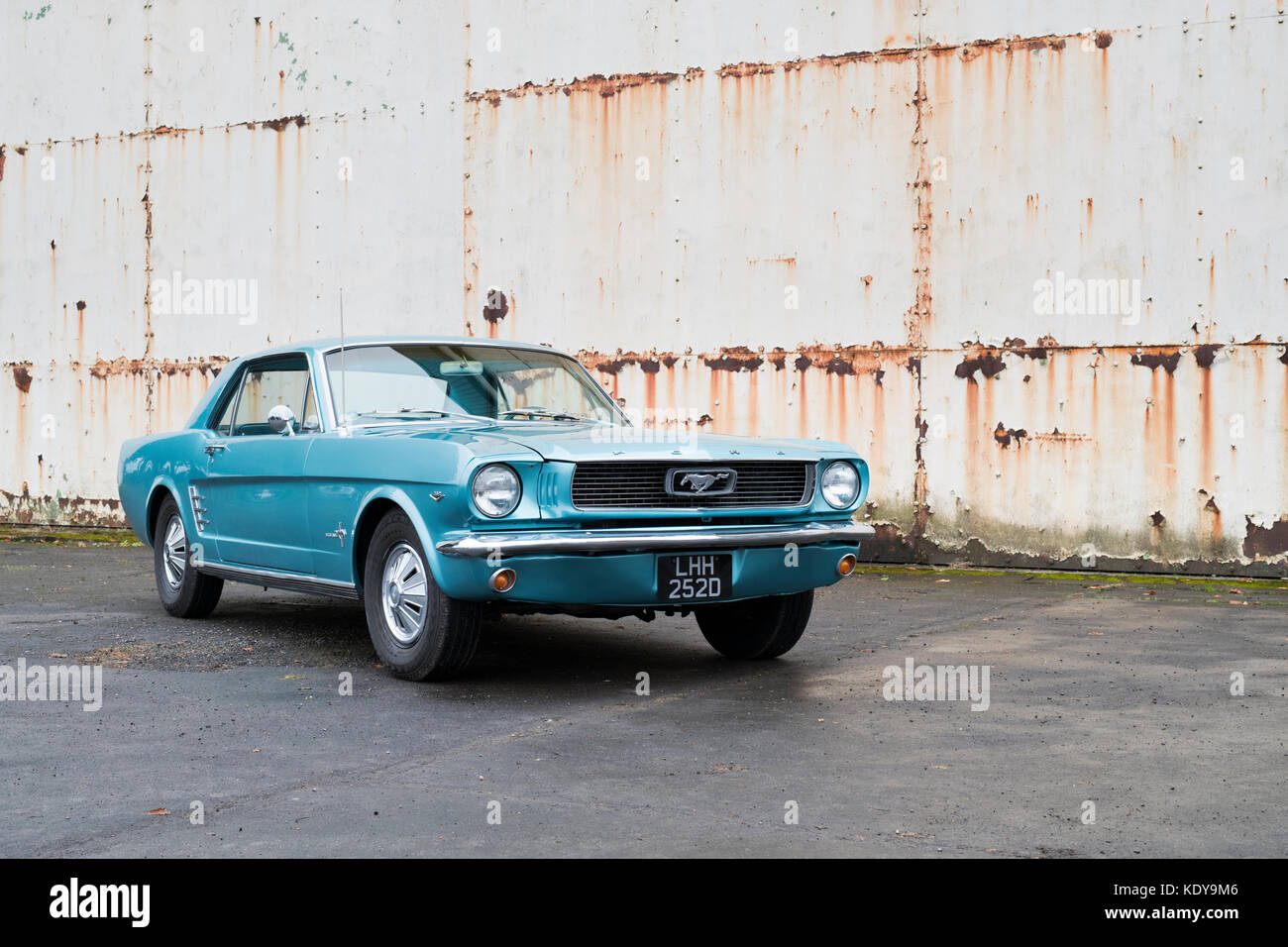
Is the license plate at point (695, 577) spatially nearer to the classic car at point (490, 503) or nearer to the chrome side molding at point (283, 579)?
the classic car at point (490, 503)

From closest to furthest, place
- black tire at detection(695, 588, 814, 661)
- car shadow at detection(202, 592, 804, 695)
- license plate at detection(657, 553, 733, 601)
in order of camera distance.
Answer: license plate at detection(657, 553, 733, 601), car shadow at detection(202, 592, 804, 695), black tire at detection(695, 588, 814, 661)

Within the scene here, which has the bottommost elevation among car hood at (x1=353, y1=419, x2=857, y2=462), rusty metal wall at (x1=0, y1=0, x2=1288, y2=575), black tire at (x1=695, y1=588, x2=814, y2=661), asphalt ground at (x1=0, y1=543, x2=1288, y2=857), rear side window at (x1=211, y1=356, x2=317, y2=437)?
asphalt ground at (x1=0, y1=543, x2=1288, y2=857)

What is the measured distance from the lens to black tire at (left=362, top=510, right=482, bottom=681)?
5.38m

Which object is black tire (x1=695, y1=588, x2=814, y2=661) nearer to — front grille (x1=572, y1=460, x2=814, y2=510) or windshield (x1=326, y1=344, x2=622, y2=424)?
front grille (x1=572, y1=460, x2=814, y2=510)

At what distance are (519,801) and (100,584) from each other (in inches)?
243

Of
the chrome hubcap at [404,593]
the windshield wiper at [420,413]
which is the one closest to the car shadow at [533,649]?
the chrome hubcap at [404,593]

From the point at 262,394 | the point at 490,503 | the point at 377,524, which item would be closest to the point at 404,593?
the point at 377,524

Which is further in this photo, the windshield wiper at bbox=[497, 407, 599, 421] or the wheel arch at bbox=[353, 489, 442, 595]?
the windshield wiper at bbox=[497, 407, 599, 421]

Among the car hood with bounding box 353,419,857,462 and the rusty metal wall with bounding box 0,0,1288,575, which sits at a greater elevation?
the rusty metal wall with bounding box 0,0,1288,575

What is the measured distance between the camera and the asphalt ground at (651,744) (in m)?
3.53

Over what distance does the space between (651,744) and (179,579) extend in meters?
3.95

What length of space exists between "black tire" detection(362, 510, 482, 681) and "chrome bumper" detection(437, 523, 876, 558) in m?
0.29

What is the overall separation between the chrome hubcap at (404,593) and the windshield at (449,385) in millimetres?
856

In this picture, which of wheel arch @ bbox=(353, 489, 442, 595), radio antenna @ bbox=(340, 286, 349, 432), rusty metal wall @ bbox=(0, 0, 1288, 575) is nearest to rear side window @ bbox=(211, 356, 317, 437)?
radio antenna @ bbox=(340, 286, 349, 432)
